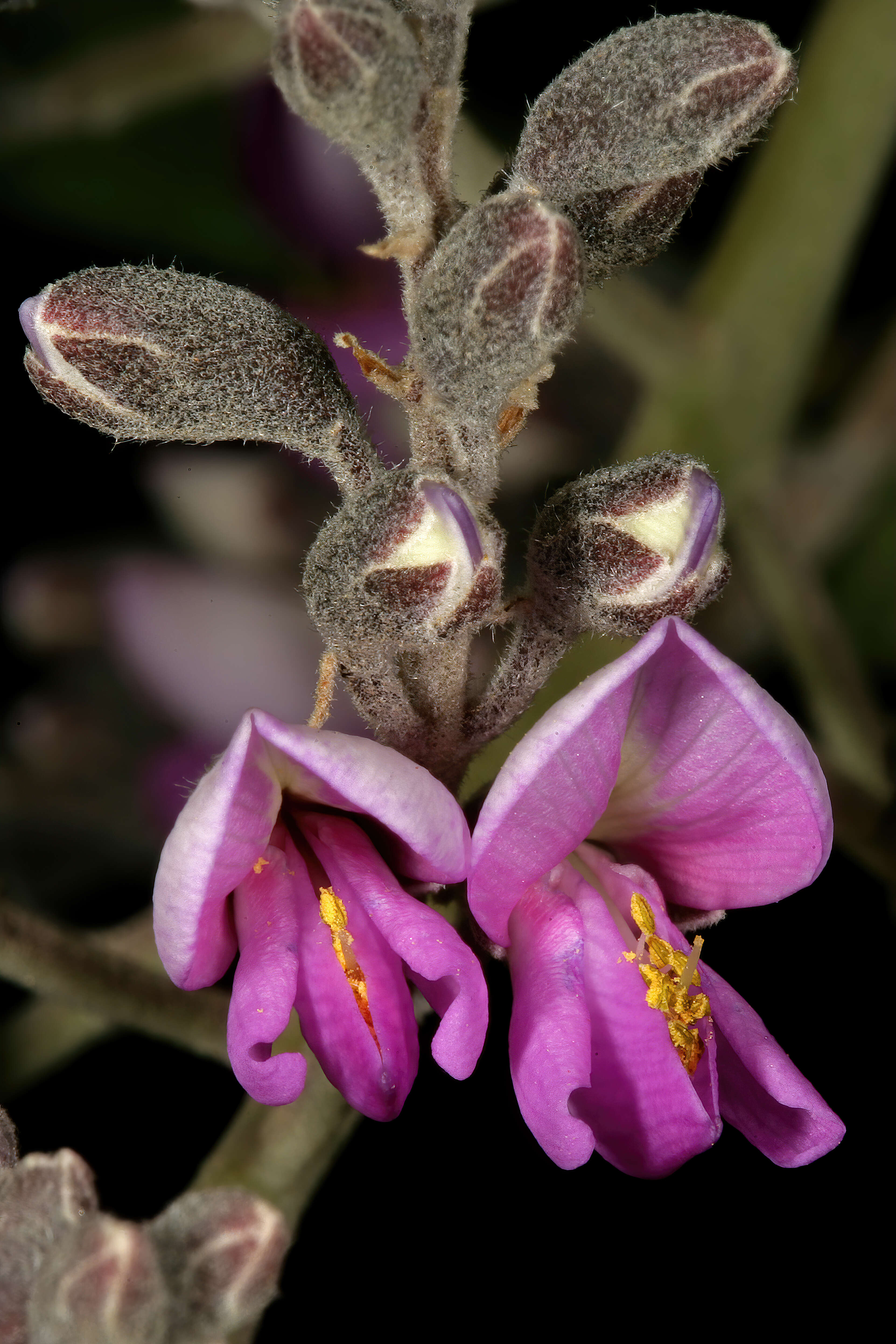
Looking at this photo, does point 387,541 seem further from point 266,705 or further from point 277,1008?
point 266,705

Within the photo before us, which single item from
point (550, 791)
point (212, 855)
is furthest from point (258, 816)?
point (550, 791)

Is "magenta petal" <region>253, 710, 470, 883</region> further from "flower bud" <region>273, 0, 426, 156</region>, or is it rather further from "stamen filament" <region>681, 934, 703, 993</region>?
"flower bud" <region>273, 0, 426, 156</region>

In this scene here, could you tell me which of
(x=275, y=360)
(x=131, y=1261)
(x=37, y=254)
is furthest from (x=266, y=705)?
(x=131, y=1261)

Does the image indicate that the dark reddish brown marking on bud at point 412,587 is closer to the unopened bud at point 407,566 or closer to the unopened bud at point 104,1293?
the unopened bud at point 407,566

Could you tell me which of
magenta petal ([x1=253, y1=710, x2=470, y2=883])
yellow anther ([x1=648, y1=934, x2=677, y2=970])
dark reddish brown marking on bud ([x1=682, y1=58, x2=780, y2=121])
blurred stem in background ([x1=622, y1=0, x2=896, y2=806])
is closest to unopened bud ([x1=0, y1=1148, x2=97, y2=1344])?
magenta petal ([x1=253, y1=710, x2=470, y2=883])

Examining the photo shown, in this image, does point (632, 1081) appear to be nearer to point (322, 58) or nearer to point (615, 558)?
point (615, 558)

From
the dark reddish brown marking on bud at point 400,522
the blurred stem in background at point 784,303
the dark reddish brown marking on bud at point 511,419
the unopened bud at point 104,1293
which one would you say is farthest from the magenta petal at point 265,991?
the blurred stem in background at point 784,303
